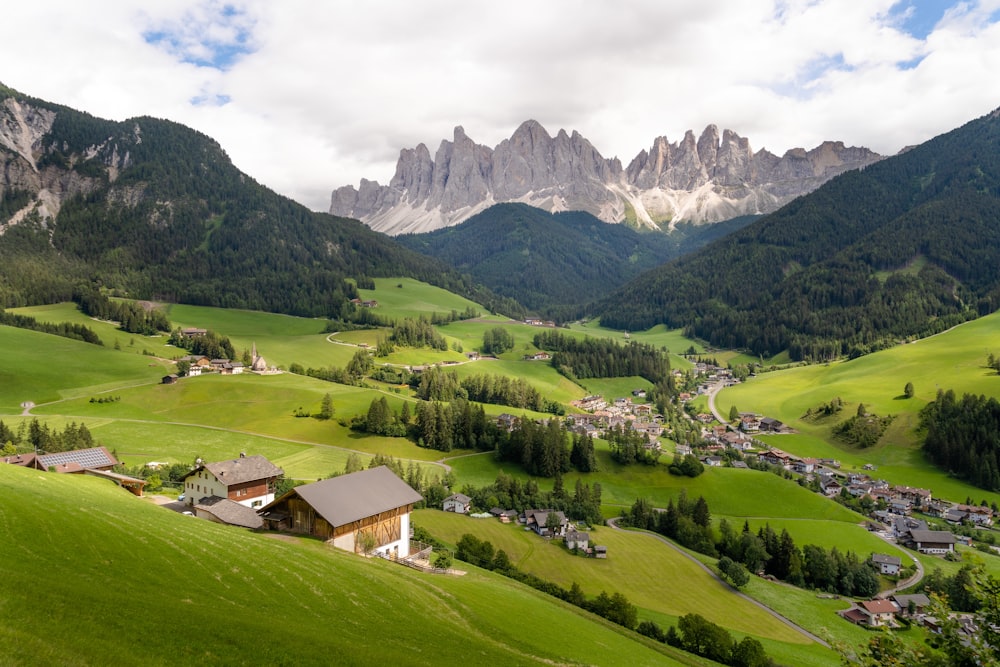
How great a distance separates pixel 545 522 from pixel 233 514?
43.8 meters

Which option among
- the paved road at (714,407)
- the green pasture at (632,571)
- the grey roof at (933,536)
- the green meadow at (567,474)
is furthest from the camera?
the paved road at (714,407)

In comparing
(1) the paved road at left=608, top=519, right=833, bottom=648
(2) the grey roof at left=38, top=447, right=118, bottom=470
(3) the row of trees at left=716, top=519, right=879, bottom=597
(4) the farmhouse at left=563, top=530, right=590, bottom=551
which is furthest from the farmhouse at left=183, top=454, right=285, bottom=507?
(3) the row of trees at left=716, top=519, right=879, bottom=597

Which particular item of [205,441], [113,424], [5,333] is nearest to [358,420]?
[205,441]

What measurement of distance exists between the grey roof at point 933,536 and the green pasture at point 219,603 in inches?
2651

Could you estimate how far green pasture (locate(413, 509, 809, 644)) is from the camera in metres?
61.4

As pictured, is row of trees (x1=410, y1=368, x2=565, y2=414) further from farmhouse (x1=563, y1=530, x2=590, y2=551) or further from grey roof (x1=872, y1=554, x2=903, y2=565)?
grey roof (x1=872, y1=554, x2=903, y2=565)

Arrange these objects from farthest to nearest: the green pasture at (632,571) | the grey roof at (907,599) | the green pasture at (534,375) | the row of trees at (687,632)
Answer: the green pasture at (534,375)
the grey roof at (907,599)
the green pasture at (632,571)
the row of trees at (687,632)

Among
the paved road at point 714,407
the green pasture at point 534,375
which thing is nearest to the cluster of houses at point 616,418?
the green pasture at point 534,375

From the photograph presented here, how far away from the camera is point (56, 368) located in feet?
430

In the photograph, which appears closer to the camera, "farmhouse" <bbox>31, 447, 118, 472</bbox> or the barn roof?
"farmhouse" <bbox>31, 447, 118, 472</bbox>

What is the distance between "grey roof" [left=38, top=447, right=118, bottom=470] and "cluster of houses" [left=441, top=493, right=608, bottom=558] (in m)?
42.3

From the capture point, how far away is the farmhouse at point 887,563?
263ft

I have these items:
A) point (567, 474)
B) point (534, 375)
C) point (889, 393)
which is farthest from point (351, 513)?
point (889, 393)

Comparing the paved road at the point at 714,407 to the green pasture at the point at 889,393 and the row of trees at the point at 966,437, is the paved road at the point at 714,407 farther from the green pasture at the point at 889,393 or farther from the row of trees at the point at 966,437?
the row of trees at the point at 966,437
